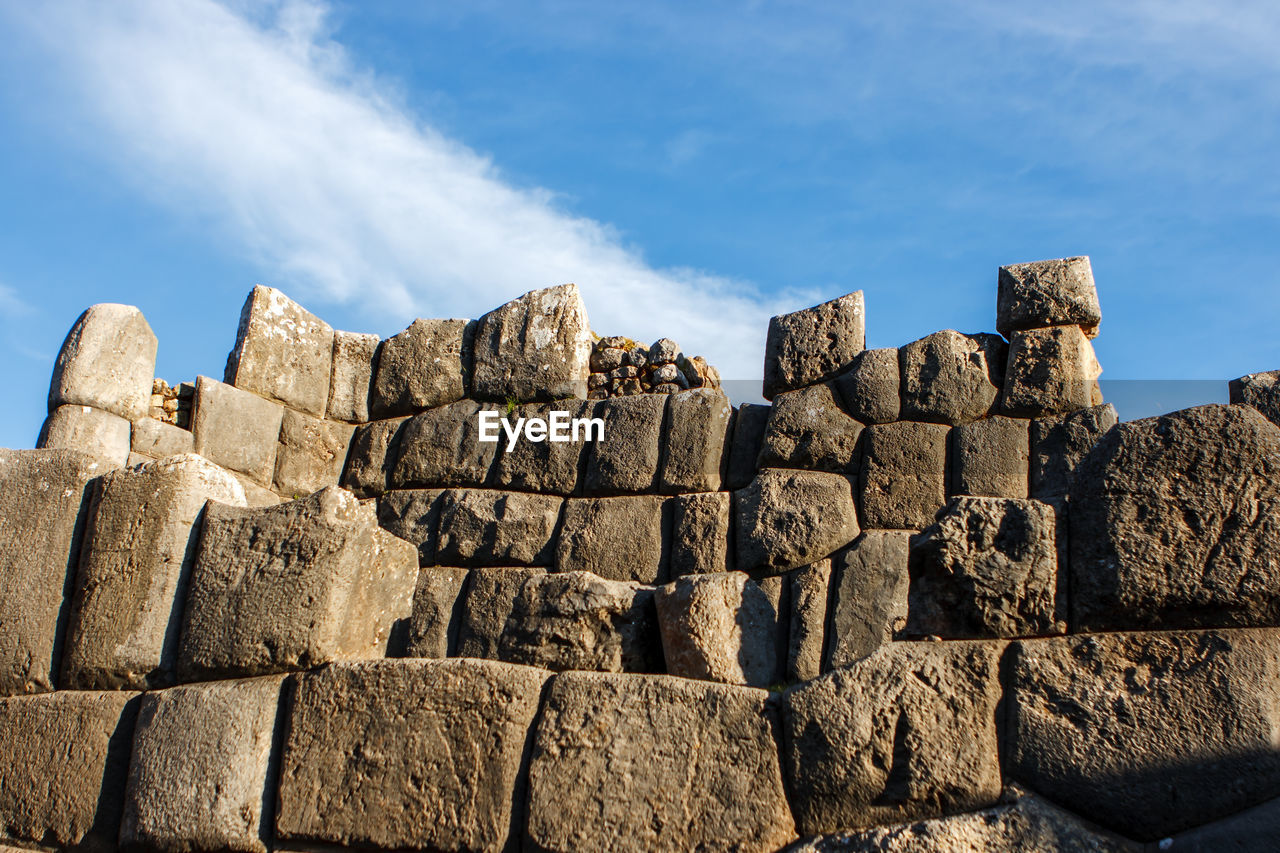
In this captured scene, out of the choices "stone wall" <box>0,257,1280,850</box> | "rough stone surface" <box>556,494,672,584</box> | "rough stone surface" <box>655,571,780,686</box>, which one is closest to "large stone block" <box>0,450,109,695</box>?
"stone wall" <box>0,257,1280,850</box>

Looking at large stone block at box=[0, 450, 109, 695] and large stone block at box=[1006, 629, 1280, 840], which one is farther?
large stone block at box=[0, 450, 109, 695]

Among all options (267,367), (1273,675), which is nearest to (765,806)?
(1273,675)

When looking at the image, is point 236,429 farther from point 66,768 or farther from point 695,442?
point 66,768

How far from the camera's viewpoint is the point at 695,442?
8.33m

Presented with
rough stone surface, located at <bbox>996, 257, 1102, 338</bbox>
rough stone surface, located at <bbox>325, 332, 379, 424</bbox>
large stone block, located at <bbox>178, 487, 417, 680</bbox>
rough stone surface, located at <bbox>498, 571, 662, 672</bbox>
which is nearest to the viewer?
large stone block, located at <bbox>178, 487, 417, 680</bbox>

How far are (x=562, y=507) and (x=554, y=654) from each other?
4036 millimetres

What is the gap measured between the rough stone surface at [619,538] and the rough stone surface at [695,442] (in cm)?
22

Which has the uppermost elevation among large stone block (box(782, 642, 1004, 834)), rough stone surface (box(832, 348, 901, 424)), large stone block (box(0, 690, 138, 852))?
rough stone surface (box(832, 348, 901, 424))

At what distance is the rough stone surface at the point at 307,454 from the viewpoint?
939 cm

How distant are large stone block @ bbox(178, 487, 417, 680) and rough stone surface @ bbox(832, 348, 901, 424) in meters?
4.29

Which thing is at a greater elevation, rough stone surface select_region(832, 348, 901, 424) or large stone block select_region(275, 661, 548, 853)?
rough stone surface select_region(832, 348, 901, 424)

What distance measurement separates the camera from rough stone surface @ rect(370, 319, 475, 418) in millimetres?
9578

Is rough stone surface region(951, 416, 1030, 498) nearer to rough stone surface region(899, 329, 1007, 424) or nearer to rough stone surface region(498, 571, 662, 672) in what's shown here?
rough stone surface region(899, 329, 1007, 424)

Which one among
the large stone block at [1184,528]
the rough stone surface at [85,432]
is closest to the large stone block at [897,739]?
the large stone block at [1184,528]
